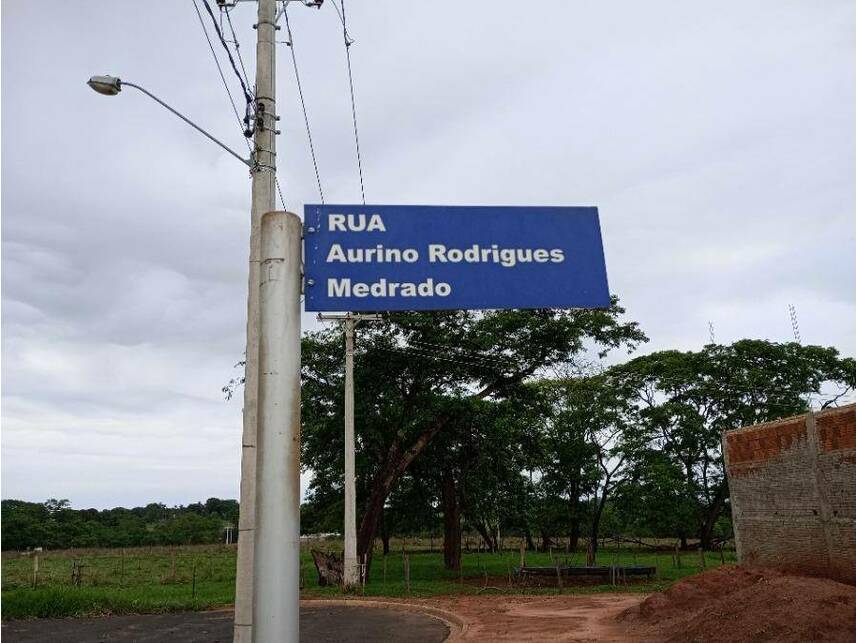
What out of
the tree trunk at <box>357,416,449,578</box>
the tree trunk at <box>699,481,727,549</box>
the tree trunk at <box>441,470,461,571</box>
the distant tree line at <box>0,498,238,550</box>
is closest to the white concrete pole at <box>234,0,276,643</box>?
the tree trunk at <box>357,416,449,578</box>

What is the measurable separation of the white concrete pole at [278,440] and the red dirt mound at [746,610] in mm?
8265

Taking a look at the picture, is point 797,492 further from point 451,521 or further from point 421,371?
point 451,521

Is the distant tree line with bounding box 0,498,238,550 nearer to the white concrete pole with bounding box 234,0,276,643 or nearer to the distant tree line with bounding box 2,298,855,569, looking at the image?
the distant tree line with bounding box 2,298,855,569

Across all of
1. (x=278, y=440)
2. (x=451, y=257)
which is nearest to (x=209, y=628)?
(x=278, y=440)

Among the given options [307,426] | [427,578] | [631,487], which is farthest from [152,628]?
[631,487]

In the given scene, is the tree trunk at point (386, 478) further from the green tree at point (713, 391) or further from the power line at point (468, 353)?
the green tree at point (713, 391)

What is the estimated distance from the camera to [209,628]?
13.6 meters

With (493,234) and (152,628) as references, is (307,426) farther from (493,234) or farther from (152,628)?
(493,234)

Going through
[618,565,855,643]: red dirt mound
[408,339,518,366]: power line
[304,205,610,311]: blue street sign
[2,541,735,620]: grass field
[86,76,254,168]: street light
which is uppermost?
[408,339,518,366]: power line

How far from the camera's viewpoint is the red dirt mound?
8594 millimetres

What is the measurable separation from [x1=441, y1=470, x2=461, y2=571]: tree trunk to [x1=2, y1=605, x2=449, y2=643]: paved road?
10.9 metres

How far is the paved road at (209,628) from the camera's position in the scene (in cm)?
1228

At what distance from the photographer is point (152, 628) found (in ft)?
45.2

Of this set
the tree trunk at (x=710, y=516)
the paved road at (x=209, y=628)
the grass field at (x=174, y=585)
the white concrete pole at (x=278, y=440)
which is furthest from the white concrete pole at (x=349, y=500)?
the tree trunk at (x=710, y=516)
